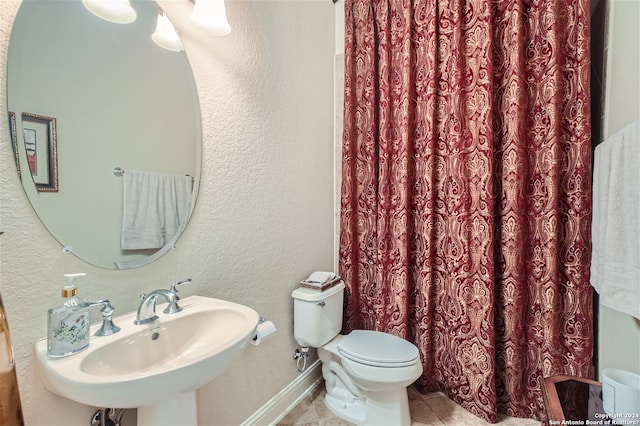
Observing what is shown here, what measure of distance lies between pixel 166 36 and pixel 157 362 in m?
1.13

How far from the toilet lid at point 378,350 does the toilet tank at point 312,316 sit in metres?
0.12

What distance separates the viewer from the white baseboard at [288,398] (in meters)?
1.45

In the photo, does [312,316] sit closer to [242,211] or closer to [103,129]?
[242,211]

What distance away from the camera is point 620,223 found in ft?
3.54

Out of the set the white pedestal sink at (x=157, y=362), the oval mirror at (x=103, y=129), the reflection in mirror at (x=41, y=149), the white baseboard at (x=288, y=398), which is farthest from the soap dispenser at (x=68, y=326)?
the white baseboard at (x=288, y=398)

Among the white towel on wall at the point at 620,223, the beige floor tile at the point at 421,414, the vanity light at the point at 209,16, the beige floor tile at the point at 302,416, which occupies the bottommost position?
the beige floor tile at the point at 302,416

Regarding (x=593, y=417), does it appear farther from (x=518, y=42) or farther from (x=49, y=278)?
(x=49, y=278)

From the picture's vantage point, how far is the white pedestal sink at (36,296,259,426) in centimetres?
66

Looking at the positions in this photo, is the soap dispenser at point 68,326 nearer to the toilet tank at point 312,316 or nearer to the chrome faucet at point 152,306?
the chrome faucet at point 152,306

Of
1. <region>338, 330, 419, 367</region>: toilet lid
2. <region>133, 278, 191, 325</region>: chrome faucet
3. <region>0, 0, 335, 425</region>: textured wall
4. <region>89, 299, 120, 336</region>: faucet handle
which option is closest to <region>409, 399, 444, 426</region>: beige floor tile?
<region>338, 330, 419, 367</region>: toilet lid

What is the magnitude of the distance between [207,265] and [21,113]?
0.73 metres

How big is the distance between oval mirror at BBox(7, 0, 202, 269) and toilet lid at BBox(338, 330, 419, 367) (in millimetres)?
1028

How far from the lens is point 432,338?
1.75m

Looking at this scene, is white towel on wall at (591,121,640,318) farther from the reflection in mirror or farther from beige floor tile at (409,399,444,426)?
the reflection in mirror
